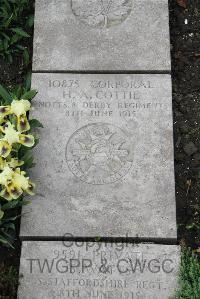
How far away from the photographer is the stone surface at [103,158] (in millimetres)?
4418

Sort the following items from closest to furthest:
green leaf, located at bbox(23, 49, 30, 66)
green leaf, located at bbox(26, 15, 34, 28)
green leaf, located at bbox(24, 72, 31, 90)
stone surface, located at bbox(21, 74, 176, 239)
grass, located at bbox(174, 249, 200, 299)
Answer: grass, located at bbox(174, 249, 200, 299), stone surface, located at bbox(21, 74, 176, 239), green leaf, located at bbox(24, 72, 31, 90), green leaf, located at bbox(23, 49, 30, 66), green leaf, located at bbox(26, 15, 34, 28)

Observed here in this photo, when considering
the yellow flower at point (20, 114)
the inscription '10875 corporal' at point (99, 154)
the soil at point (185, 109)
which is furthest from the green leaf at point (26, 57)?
the yellow flower at point (20, 114)

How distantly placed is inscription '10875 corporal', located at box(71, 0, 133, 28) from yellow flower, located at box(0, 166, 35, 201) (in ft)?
5.83

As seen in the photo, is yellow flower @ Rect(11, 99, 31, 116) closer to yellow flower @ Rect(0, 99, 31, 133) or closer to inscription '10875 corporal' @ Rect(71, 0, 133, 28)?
yellow flower @ Rect(0, 99, 31, 133)

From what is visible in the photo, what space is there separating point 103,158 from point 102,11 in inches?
59.5

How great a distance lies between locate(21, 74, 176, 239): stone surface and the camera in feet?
14.5

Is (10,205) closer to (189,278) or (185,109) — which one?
(189,278)

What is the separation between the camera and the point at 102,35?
16.9ft

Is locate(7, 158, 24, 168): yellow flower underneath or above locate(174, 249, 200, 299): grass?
above

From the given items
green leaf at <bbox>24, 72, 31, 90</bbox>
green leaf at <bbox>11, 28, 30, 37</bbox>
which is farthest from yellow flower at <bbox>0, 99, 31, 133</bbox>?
green leaf at <bbox>11, 28, 30, 37</bbox>

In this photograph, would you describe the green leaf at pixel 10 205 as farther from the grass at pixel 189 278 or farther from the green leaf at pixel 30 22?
the green leaf at pixel 30 22

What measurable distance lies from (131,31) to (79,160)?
4.45 feet

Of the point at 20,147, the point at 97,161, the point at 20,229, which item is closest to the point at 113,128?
the point at 97,161

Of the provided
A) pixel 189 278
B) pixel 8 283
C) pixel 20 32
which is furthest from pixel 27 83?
pixel 189 278
